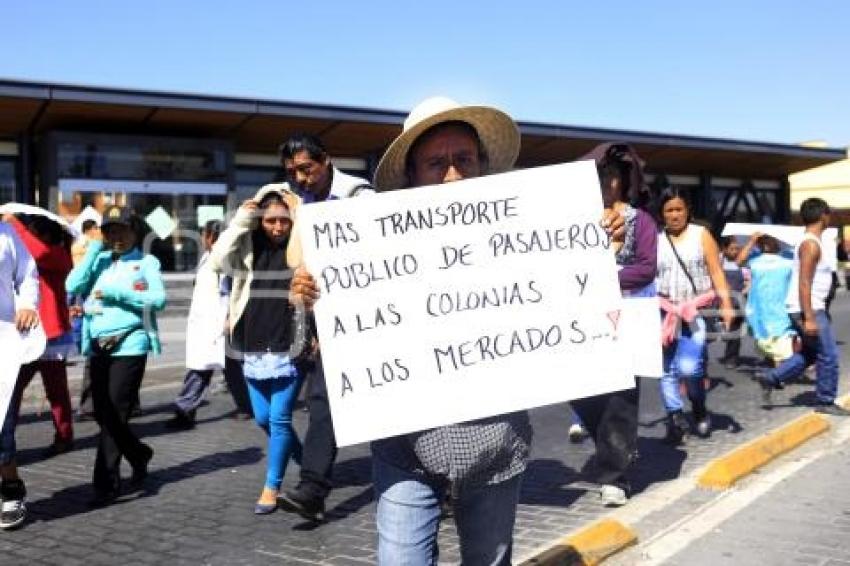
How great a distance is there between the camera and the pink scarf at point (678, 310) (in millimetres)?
6598

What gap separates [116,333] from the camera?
18.0 feet

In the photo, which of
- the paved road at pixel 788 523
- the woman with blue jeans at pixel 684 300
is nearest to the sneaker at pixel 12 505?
the paved road at pixel 788 523

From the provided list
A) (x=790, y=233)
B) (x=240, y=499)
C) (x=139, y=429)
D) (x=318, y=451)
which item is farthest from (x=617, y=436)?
(x=790, y=233)

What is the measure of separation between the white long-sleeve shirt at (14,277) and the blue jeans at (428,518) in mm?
3131

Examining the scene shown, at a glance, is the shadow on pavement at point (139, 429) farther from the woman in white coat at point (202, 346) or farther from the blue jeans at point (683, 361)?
the blue jeans at point (683, 361)

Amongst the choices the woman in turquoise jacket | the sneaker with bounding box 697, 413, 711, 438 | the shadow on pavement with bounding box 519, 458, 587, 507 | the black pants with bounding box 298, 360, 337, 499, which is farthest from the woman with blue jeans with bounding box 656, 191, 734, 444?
the woman in turquoise jacket

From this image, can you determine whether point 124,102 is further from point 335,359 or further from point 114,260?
point 335,359

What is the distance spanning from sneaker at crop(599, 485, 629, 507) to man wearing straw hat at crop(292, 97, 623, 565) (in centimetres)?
258

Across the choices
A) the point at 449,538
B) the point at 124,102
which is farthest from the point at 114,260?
the point at 124,102

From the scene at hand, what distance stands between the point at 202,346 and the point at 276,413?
328 cm

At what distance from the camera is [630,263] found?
5.17 meters

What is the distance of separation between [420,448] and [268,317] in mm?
2619

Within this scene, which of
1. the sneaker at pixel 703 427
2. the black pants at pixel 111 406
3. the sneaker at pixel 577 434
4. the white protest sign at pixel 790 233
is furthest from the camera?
the white protest sign at pixel 790 233

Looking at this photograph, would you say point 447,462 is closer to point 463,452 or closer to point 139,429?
point 463,452
